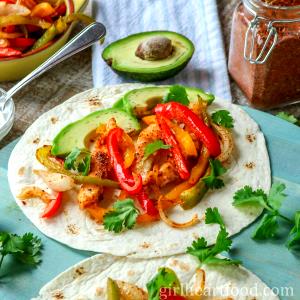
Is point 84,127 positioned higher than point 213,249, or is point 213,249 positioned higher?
point 84,127

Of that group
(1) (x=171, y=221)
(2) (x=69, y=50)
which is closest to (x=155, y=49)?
(2) (x=69, y=50)

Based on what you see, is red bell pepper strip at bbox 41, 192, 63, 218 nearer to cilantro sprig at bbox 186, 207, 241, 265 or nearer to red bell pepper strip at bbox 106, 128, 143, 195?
red bell pepper strip at bbox 106, 128, 143, 195

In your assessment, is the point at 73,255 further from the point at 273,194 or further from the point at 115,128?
the point at 273,194

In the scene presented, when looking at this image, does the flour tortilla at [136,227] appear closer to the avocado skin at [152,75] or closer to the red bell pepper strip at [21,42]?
the avocado skin at [152,75]

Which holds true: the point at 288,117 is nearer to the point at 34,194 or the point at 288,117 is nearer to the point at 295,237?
the point at 295,237

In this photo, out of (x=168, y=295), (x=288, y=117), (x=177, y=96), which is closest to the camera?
(x=168, y=295)

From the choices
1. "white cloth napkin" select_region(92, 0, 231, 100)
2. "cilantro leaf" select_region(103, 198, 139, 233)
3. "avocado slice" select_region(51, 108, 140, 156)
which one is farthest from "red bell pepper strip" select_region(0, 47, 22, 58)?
"cilantro leaf" select_region(103, 198, 139, 233)

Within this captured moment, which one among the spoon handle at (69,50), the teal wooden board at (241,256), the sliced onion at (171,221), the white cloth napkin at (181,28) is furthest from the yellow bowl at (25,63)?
the sliced onion at (171,221)

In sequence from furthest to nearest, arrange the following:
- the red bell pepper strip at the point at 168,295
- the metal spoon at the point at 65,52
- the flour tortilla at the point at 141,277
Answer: the metal spoon at the point at 65,52 < the flour tortilla at the point at 141,277 < the red bell pepper strip at the point at 168,295
